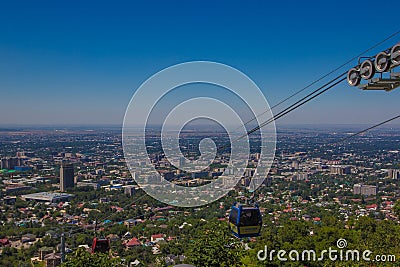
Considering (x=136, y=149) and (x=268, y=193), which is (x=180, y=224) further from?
(x=136, y=149)

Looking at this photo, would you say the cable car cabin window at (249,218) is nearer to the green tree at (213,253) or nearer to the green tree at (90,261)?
the green tree at (213,253)

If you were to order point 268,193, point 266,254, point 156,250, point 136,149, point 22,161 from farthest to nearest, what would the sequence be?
point 22,161
point 268,193
point 156,250
point 266,254
point 136,149

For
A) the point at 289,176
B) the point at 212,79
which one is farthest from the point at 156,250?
the point at 289,176

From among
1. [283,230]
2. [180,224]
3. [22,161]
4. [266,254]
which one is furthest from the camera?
[22,161]

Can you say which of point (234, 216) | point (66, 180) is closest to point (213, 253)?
point (234, 216)

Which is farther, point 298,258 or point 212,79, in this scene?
point 298,258

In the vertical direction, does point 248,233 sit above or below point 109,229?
above

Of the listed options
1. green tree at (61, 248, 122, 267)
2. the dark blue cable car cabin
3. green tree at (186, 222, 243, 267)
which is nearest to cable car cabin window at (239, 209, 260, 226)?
the dark blue cable car cabin
